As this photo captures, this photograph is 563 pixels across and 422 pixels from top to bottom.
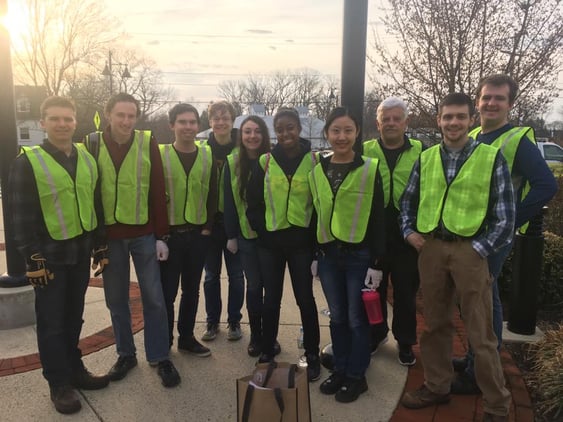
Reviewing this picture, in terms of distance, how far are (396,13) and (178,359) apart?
17.7ft

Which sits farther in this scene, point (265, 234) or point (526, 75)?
point (526, 75)

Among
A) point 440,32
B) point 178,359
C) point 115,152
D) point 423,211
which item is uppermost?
point 440,32

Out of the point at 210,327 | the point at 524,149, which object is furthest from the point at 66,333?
the point at 524,149

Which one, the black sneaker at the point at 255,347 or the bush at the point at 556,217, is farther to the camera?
the bush at the point at 556,217

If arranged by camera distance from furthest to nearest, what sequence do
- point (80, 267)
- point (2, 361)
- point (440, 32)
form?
point (440, 32)
point (2, 361)
point (80, 267)

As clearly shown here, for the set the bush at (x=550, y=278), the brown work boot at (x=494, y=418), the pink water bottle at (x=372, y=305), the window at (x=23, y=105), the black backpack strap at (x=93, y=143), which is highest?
the window at (x=23, y=105)

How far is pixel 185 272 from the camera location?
362cm

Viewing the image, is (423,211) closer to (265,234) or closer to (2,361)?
(265,234)

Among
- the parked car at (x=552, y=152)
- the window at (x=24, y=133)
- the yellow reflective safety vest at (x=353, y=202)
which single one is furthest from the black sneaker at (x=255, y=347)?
the window at (x=24, y=133)

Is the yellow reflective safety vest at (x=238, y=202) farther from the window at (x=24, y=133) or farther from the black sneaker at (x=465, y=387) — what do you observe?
the window at (x=24, y=133)

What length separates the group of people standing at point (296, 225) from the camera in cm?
272

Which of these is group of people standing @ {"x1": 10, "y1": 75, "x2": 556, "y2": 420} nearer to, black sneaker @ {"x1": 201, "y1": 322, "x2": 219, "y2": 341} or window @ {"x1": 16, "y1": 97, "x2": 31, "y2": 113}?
black sneaker @ {"x1": 201, "y1": 322, "x2": 219, "y2": 341}

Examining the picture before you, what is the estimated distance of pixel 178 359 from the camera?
143 inches

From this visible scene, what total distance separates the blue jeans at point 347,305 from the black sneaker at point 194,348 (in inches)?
42.5
